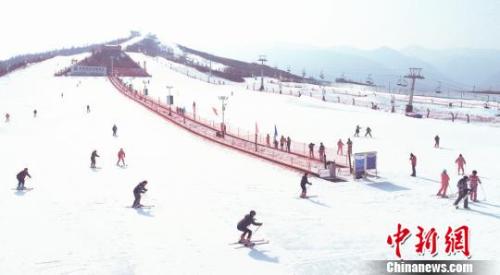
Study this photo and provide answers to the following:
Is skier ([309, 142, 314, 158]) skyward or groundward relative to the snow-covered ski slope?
skyward

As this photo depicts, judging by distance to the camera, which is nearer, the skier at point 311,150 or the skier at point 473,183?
the skier at point 473,183

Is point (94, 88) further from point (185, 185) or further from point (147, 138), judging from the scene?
point (185, 185)

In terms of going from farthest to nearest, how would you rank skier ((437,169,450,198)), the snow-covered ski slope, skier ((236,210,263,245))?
1. skier ((437,169,450,198))
2. skier ((236,210,263,245))
3. the snow-covered ski slope

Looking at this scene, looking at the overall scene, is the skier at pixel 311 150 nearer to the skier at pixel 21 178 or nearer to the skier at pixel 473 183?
the skier at pixel 473 183

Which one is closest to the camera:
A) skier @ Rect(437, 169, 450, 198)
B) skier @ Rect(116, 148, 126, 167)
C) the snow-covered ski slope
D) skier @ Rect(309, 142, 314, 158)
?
the snow-covered ski slope

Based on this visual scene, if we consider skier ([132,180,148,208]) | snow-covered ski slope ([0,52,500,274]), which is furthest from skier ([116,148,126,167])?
skier ([132,180,148,208])

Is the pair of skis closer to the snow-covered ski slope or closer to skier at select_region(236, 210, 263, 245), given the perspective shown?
skier at select_region(236, 210, 263, 245)

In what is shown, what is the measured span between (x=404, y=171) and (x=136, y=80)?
74473 mm

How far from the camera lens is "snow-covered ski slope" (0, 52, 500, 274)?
36.4 ft

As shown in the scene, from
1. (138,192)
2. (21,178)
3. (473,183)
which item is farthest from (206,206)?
(473,183)

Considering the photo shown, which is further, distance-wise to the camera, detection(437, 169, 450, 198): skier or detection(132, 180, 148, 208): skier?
detection(437, 169, 450, 198): skier

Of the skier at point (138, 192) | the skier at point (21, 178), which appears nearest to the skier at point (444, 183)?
the skier at point (138, 192)

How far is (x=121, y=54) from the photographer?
135 meters

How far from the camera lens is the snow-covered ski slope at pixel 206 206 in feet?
36.4
